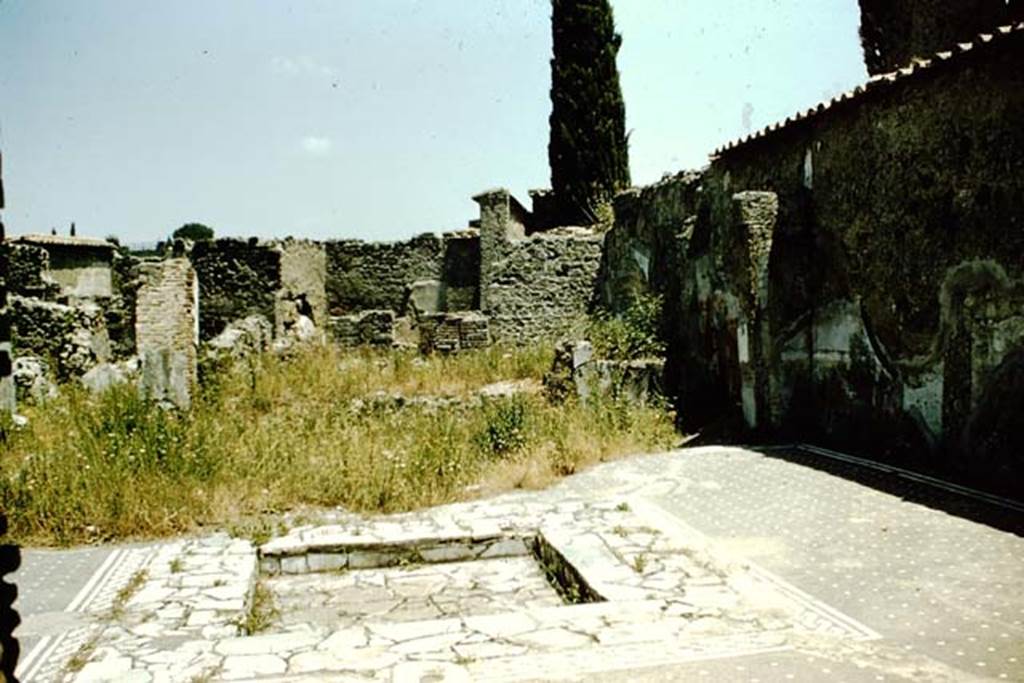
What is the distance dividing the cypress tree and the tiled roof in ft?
44.6

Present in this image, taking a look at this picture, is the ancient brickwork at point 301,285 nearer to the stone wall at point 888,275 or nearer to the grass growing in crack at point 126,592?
the stone wall at point 888,275

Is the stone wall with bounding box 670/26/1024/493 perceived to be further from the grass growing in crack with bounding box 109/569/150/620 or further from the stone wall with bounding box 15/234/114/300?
the stone wall with bounding box 15/234/114/300

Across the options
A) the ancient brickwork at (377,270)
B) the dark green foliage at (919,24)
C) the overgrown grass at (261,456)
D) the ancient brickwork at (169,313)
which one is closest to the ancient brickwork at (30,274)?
the ancient brickwork at (377,270)

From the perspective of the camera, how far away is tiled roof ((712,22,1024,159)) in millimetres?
6469

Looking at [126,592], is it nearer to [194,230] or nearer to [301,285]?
[301,285]

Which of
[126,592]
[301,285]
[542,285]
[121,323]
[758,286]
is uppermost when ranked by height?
[301,285]

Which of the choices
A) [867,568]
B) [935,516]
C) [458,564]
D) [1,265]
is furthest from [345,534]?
[1,265]

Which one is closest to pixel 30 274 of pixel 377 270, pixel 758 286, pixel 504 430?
pixel 377 270

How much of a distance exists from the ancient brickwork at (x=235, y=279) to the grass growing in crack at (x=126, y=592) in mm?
12655

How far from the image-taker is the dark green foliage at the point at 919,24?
13453mm

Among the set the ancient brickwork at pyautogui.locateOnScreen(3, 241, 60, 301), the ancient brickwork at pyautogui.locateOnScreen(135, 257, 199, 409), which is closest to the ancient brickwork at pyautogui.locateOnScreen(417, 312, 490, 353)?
the ancient brickwork at pyautogui.locateOnScreen(135, 257, 199, 409)

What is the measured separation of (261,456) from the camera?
340 inches

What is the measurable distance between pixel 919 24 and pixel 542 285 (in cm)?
807

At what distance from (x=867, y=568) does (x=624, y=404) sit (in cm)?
539
